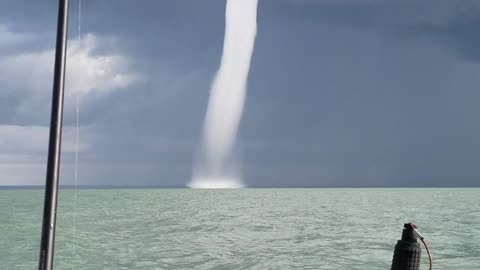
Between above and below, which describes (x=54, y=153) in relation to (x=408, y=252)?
above

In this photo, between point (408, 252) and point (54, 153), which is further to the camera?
point (408, 252)

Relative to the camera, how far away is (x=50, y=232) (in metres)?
6.72

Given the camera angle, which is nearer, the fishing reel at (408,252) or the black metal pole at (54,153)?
the black metal pole at (54,153)

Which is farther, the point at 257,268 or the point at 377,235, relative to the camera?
the point at 377,235

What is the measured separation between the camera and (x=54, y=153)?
691 centimetres

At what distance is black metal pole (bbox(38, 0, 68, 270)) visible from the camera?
22.1ft

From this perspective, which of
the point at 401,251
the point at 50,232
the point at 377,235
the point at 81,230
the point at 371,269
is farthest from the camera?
the point at 81,230

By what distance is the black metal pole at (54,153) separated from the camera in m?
6.72

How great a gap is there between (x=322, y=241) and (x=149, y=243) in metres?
15.9

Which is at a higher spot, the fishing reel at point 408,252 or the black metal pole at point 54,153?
the black metal pole at point 54,153

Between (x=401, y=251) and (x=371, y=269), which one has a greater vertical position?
(x=401, y=251)

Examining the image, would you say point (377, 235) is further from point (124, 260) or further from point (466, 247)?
point (124, 260)

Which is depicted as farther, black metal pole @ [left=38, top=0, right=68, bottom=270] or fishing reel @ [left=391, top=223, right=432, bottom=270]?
fishing reel @ [left=391, top=223, right=432, bottom=270]

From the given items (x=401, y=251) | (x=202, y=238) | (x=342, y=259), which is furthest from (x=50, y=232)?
(x=202, y=238)
